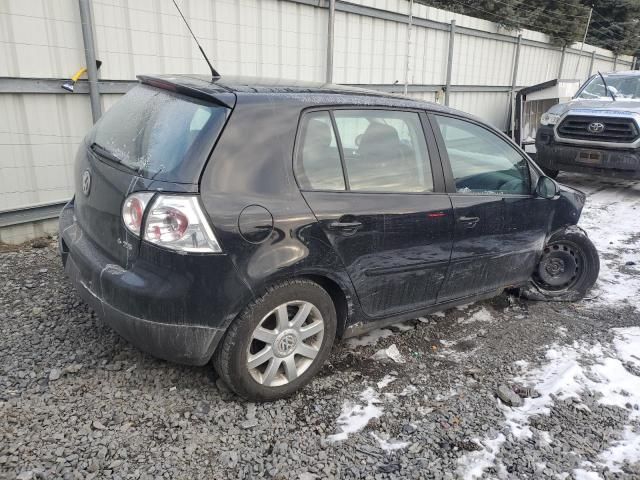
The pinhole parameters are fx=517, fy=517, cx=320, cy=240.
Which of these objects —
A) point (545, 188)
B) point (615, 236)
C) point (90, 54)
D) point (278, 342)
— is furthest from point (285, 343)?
point (615, 236)

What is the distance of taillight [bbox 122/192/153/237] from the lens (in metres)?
2.46

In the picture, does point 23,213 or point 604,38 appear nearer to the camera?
point 23,213

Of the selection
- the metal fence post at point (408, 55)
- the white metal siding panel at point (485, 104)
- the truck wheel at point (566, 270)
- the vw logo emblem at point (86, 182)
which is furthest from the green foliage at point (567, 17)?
the vw logo emblem at point (86, 182)

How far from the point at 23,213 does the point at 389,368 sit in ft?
12.7

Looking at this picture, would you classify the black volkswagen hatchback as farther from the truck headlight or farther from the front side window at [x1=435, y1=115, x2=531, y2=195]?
the truck headlight

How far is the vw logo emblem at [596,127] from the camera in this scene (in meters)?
Result: 8.03

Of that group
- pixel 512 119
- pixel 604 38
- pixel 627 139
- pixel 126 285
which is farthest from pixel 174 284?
pixel 604 38

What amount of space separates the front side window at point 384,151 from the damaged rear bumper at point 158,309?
106 cm

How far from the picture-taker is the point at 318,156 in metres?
2.81

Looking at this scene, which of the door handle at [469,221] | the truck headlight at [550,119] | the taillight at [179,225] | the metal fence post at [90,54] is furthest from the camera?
the truck headlight at [550,119]

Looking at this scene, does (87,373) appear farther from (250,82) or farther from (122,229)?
(250,82)

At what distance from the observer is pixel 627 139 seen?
25.6 ft

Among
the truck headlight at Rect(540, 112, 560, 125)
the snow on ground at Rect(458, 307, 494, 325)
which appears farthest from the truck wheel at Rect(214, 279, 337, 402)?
the truck headlight at Rect(540, 112, 560, 125)

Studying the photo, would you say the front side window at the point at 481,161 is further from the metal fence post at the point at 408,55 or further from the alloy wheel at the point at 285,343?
the metal fence post at the point at 408,55
